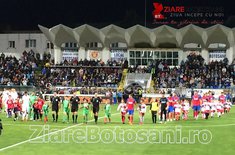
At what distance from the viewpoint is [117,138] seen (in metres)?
29.2

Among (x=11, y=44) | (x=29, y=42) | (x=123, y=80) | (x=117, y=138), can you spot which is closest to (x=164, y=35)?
(x=123, y=80)

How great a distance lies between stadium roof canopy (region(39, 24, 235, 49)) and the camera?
79994 millimetres

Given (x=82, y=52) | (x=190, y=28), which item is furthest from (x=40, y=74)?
(x=190, y=28)

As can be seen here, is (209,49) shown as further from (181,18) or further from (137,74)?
(137,74)

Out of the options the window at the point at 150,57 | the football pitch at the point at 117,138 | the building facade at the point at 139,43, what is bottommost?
the football pitch at the point at 117,138

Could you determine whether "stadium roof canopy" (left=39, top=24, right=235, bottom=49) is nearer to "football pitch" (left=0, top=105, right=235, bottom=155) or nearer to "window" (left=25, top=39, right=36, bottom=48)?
"window" (left=25, top=39, right=36, bottom=48)

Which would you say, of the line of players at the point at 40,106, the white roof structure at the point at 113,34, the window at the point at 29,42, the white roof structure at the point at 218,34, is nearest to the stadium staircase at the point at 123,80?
the white roof structure at the point at 113,34

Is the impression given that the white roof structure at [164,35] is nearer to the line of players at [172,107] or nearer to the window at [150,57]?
the window at [150,57]

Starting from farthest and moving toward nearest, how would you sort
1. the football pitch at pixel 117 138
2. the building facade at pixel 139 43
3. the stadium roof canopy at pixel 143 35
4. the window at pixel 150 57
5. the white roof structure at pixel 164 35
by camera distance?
the window at pixel 150 57, the building facade at pixel 139 43, the white roof structure at pixel 164 35, the stadium roof canopy at pixel 143 35, the football pitch at pixel 117 138

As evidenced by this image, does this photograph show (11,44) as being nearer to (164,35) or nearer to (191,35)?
(164,35)

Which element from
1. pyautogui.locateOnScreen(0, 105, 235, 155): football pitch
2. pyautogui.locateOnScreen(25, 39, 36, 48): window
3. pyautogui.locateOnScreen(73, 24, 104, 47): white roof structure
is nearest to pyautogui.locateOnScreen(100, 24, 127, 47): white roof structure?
pyautogui.locateOnScreen(73, 24, 104, 47): white roof structure

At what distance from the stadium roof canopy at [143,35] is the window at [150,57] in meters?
1.27

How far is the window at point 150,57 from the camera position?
8350cm

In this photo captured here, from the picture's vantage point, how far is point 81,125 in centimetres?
3600
